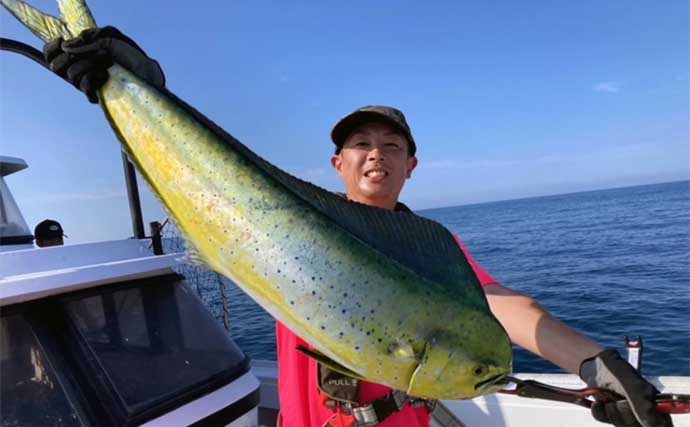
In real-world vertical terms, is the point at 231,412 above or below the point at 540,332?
below

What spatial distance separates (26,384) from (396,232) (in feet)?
7.94

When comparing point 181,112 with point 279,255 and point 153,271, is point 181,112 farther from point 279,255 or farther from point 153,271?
point 153,271

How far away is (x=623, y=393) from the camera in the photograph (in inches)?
67.4

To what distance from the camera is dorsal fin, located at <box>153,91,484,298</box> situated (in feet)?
5.01

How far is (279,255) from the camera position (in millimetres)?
1474

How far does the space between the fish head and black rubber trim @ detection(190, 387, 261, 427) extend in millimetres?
2235

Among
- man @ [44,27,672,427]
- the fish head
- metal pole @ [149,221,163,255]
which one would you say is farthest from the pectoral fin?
metal pole @ [149,221,163,255]

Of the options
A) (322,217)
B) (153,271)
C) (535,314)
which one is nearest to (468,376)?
(322,217)

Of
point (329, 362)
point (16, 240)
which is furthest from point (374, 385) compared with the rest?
point (16, 240)

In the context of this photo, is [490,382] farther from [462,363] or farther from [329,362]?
[329,362]

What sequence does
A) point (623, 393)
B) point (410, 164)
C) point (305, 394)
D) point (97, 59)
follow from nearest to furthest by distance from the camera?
point (623, 393)
point (97, 59)
point (305, 394)
point (410, 164)

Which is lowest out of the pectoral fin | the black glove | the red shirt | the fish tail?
the red shirt

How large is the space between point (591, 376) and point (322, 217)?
4.25ft

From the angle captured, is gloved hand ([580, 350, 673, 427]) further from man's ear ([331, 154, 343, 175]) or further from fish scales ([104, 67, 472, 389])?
man's ear ([331, 154, 343, 175])
